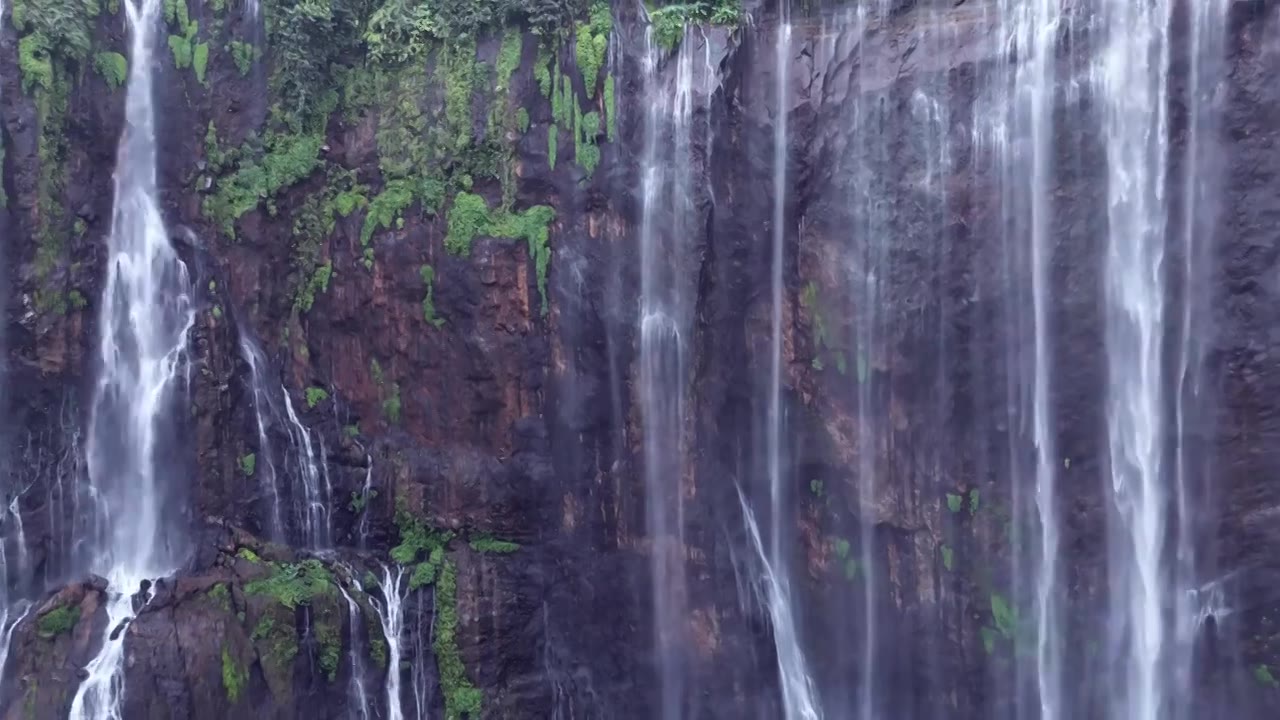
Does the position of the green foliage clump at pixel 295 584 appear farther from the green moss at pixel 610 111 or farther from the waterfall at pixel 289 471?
the green moss at pixel 610 111

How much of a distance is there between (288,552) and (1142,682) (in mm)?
10238

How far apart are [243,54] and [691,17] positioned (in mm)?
6144

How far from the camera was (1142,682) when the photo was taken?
10852 mm

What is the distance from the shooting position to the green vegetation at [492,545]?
1316cm

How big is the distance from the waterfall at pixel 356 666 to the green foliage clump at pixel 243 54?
7.23 metres

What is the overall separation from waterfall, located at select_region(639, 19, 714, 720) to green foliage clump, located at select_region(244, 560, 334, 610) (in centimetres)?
418

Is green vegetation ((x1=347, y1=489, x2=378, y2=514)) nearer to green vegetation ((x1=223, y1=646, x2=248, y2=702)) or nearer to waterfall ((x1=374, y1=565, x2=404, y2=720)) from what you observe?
waterfall ((x1=374, y1=565, x2=404, y2=720))

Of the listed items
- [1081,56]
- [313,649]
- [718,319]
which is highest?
[1081,56]

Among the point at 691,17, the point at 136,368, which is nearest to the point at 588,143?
the point at 691,17

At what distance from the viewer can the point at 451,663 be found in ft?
41.4

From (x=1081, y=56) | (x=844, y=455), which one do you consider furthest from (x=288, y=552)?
(x=1081, y=56)

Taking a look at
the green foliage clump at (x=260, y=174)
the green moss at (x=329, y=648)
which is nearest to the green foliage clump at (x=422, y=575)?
the green moss at (x=329, y=648)

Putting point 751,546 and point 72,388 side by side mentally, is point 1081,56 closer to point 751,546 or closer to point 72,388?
point 751,546

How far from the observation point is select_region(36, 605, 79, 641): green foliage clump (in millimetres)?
11453
